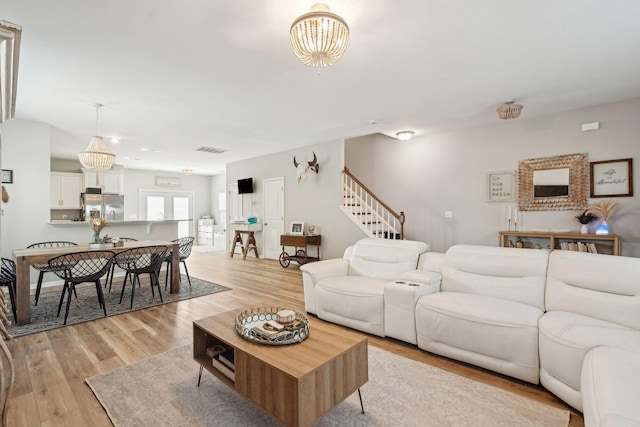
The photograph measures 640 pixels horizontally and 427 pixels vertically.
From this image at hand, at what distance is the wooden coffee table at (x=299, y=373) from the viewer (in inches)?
57.1

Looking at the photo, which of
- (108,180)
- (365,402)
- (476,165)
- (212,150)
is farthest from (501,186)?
(108,180)

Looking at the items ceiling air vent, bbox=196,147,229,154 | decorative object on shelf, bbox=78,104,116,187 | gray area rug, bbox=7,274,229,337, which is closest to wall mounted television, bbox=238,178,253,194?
ceiling air vent, bbox=196,147,229,154

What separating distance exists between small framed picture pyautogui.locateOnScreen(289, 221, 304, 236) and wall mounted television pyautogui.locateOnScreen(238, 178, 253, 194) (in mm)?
1856

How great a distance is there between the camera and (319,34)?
2.05 m

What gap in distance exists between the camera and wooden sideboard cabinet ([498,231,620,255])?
415cm

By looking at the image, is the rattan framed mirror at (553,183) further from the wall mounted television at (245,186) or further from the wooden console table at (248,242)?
the wall mounted television at (245,186)

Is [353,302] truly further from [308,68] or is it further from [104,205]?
[104,205]

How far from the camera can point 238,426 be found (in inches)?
68.2

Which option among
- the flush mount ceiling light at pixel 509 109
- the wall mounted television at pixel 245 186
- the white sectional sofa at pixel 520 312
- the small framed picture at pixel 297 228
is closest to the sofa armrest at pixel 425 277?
the white sectional sofa at pixel 520 312

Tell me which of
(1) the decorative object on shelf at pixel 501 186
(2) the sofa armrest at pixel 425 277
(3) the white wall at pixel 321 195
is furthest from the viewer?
(3) the white wall at pixel 321 195

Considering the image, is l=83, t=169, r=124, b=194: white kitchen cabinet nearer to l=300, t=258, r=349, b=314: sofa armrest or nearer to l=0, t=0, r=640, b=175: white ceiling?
l=0, t=0, r=640, b=175: white ceiling

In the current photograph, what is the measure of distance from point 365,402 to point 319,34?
7.93 ft

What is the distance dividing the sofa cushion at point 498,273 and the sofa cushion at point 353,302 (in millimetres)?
686

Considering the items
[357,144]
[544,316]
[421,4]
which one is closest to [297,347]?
[544,316]
